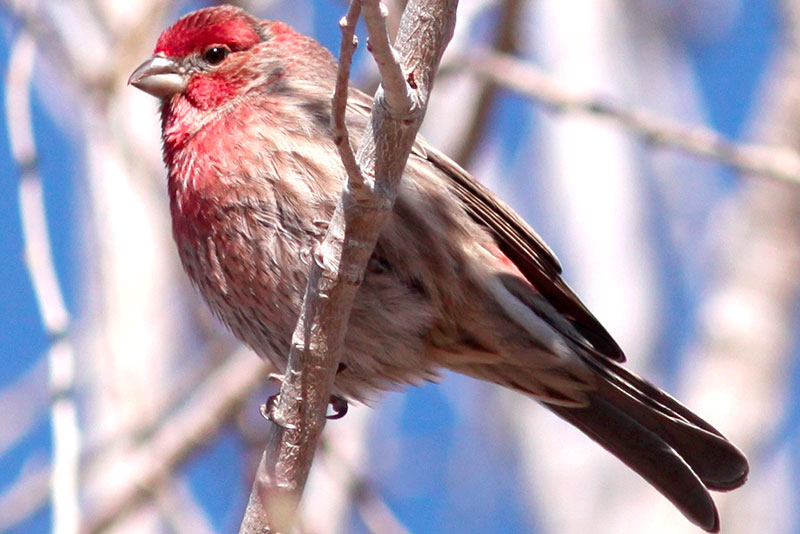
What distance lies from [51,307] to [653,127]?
297 cm

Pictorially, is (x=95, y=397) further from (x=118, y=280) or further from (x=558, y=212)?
(x=558, y=212)

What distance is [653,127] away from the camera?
6.84 metres

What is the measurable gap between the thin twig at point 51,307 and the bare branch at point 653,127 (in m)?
2.46

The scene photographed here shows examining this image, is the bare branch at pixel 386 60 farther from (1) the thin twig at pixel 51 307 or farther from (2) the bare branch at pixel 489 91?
(2) the bare branch at pixel 489 91

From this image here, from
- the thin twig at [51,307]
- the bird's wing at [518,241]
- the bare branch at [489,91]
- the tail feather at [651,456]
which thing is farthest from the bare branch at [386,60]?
the bare branch at [489,91]

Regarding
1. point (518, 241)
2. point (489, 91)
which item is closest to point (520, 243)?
point (518, 241)

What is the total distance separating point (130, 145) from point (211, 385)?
174 cm

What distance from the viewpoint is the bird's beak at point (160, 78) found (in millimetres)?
6273

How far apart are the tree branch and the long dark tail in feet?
4.87

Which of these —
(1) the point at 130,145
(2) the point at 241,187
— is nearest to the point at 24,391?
(1) the point at 130,145

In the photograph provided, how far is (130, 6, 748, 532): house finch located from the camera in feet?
17.3

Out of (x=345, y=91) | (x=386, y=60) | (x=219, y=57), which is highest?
(x=386, y=60)

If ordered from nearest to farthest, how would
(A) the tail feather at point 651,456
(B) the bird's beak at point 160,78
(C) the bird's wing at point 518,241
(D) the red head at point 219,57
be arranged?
(C) the bird's wing at point 518,241
(A) the tail feather at point 651,456
(D) the red head at point 219,57
(B) the bird's beak at point 160,78

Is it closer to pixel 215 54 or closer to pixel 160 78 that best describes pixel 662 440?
pixel 215 54
